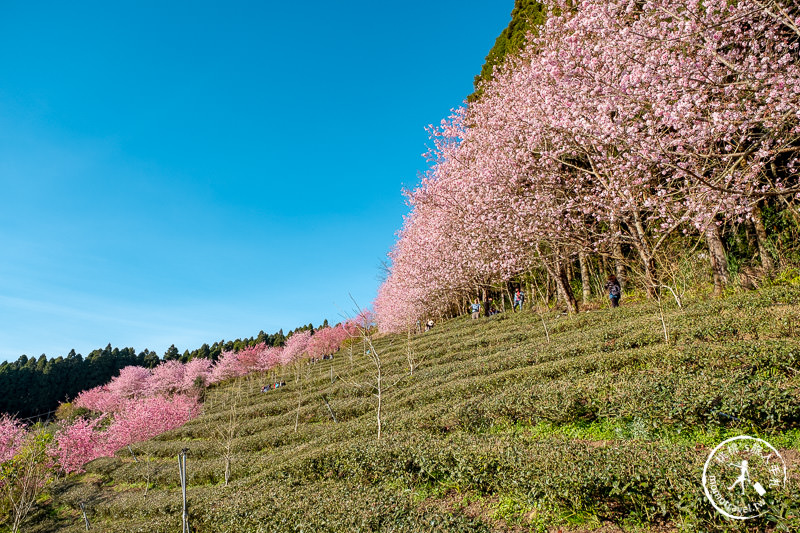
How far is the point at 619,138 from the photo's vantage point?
888 centimetres

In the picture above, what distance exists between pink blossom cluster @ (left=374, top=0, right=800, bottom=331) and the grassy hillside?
9.19ft

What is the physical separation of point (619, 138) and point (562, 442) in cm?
688

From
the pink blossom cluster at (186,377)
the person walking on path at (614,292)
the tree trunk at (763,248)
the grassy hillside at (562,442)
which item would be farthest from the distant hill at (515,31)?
the pink blossom cluster at (186,377)

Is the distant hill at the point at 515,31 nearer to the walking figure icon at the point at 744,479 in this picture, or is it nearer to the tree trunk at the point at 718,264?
the tree trunk at the point at 718,264

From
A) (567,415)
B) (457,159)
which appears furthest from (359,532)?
(457,159)

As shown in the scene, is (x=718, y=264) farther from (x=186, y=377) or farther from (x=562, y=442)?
(x=186, y=377)

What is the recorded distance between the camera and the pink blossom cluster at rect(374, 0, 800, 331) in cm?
845

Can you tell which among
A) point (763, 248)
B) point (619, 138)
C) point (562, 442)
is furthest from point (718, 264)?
point (562, 442)

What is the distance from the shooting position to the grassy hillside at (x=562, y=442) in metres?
4.89

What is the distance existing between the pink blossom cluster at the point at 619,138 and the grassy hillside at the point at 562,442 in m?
2.80

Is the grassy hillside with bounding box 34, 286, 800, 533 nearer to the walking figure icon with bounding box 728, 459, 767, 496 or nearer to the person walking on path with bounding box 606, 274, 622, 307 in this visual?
the walking figure icon with bounding box 728, 459, 767, 496

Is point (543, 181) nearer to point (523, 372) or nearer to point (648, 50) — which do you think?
point (648, 50)

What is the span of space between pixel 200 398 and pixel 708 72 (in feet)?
193

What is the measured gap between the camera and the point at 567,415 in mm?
7773
